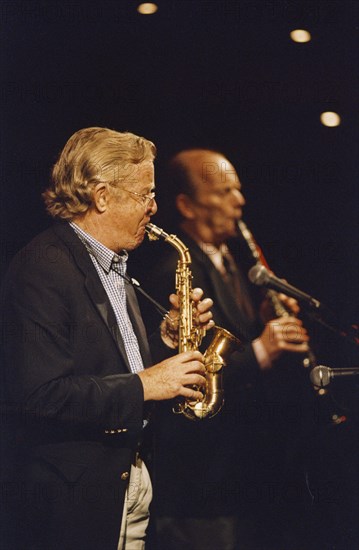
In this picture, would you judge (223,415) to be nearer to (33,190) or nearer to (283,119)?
(33,190)

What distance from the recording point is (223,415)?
3.25 m

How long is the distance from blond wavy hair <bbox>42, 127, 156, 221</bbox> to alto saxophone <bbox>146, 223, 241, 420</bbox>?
280mm

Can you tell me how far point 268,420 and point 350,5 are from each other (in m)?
2.25

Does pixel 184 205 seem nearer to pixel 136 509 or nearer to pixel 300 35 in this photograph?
pixel 300 35

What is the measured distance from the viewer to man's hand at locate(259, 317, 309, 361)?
2.93 metres

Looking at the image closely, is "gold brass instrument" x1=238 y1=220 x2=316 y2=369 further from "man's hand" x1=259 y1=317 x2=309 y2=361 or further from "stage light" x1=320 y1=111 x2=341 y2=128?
"stage light" x1=320 y1=111 x2=341 y2=128

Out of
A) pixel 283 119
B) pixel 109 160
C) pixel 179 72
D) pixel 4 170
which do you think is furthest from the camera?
pixel 283 119

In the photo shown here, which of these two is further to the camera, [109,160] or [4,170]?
[4,170]

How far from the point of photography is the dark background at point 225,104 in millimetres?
2975

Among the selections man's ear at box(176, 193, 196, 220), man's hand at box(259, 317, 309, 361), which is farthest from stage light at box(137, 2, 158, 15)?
man's hand at box(259, 317, 309, 361)

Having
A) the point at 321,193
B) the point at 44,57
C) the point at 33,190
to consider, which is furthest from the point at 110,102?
the point at 321,193

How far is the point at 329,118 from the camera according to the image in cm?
366

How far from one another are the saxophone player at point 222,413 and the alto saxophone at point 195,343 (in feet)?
0.55

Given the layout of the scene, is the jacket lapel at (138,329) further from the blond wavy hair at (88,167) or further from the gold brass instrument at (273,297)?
the gold brass instrument at (273,297)
